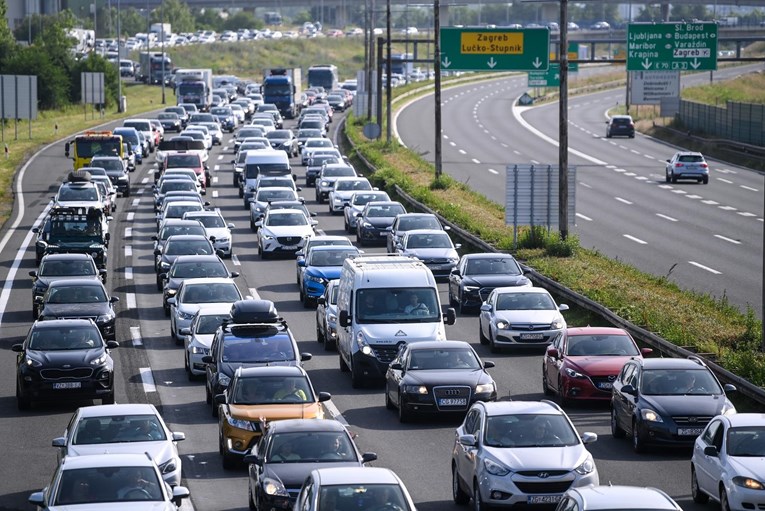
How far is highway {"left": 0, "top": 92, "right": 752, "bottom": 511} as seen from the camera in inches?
805

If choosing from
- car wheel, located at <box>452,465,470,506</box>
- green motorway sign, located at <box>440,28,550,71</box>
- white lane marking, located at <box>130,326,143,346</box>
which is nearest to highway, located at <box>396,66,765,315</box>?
green motorway sign, located at <box>440,28,550,71</box>

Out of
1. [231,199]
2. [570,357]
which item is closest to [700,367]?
[570,357]

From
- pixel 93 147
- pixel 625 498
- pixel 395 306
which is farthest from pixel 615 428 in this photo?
pixel 93 147

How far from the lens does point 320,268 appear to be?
38.2 metres

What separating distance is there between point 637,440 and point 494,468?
451 centimetres

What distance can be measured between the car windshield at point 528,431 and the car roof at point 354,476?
3.13 meters

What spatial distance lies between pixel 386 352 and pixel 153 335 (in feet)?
29.1

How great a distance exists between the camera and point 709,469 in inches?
709

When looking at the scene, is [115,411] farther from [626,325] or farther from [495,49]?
[495,49]

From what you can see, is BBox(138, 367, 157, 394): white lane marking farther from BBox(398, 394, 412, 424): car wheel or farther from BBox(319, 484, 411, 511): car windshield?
BBox(319, 484, 411, 511): car windshield

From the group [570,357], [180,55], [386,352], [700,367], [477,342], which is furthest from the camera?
[180,55]

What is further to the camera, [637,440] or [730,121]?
[730,121]

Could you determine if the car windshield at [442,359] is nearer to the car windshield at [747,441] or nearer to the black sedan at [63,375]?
the black sedan at [63,375]

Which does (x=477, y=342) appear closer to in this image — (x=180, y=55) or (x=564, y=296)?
(x=564, y=296)
